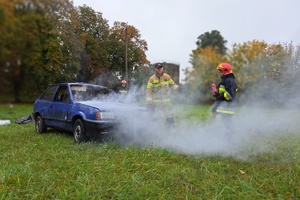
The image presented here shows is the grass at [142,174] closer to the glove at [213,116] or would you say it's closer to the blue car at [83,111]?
the blue car at [83,111]

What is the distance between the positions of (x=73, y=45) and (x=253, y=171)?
329 cm

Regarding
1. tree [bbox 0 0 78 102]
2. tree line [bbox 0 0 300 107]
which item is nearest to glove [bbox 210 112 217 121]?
tree line [bbox 0 0 300 107]

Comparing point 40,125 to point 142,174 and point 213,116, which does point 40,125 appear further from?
point 142,174

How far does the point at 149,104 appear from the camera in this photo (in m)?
7.36

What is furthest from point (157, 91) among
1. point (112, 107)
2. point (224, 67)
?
point (224, 67)

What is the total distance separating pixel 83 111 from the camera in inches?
250

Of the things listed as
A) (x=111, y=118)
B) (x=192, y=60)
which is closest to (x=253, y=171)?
(x=192, y=60)

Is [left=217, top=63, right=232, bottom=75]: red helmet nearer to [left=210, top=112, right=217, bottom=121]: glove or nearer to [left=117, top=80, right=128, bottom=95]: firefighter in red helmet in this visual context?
[left=210, top=112, right=217, bottom=121]: glove

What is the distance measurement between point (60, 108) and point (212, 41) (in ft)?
14.7

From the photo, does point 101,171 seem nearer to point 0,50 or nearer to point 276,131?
point 0,50

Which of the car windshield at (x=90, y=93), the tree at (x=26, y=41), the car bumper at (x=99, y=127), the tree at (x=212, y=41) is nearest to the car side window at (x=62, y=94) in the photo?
the car windshield at (x=90, y=93)

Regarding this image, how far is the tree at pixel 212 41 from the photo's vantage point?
4.25 meters

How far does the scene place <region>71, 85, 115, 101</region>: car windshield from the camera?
23.4ft

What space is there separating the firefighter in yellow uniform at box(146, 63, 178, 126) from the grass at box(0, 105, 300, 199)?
187 cm
